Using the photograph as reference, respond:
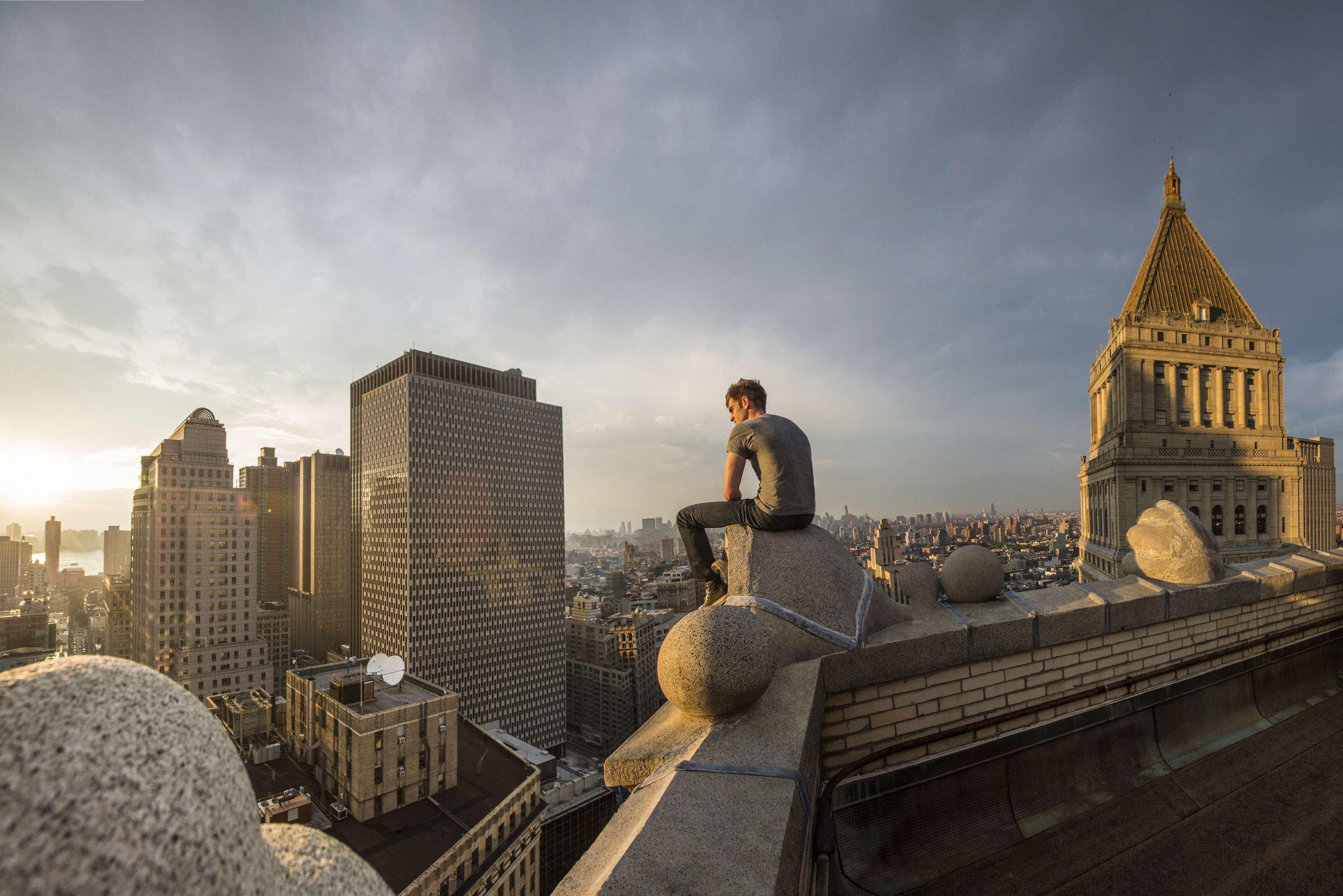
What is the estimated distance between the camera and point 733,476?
5.05m

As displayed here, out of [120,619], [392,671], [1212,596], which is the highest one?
[1212,596]

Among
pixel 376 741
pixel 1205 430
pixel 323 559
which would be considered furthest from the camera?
pixel 323 559

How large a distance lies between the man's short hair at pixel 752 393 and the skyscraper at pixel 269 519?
14954 cm

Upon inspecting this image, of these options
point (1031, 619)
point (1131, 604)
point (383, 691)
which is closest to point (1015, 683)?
point (1031, 619)

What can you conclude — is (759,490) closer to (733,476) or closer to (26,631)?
(733,476)

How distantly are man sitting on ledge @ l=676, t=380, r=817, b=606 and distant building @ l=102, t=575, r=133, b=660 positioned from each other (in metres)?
92.9

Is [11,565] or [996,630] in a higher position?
[996,630]

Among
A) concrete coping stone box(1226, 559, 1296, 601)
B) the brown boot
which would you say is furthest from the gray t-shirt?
concrete coping stone box(1226, 559, 1296, 601)

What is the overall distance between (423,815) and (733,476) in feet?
109

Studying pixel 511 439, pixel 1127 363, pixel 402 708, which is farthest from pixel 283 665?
pixel 1127 363

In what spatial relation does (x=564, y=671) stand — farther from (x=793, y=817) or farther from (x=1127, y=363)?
(x=793, y=817)

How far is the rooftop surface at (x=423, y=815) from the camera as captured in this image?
25859mm

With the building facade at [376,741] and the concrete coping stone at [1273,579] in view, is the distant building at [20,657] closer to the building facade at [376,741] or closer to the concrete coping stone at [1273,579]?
the building facade at [376,741]

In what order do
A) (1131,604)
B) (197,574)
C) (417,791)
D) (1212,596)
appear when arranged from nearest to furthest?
(1131,604), (1212,596), (417,791), (197,574)
